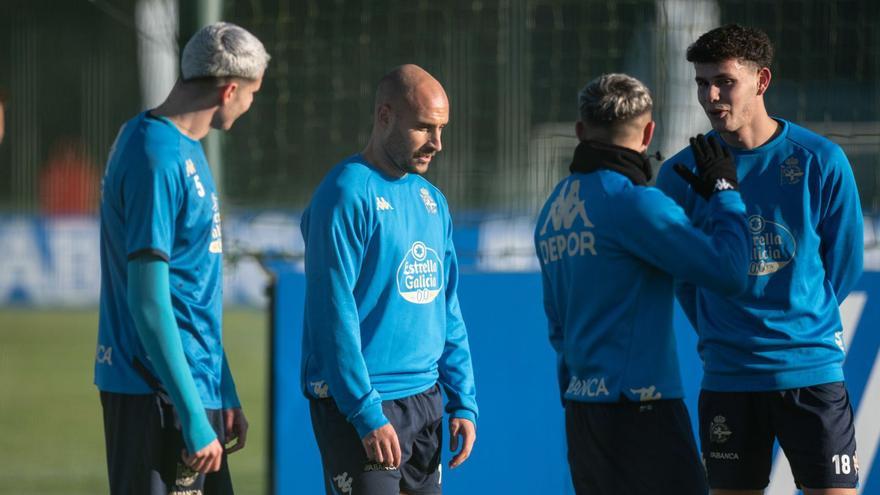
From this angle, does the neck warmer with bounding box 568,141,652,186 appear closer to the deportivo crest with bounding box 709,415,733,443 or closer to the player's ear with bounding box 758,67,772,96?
the player's ear with bounding box 758,67,772,96

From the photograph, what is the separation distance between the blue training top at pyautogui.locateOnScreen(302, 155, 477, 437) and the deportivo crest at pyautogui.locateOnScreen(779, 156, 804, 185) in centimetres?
115

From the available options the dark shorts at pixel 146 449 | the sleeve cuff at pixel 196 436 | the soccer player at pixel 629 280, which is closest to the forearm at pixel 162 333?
the sleeve cuff at pixel 196 436

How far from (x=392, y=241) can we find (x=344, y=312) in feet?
0.90

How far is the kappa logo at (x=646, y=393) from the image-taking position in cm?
341

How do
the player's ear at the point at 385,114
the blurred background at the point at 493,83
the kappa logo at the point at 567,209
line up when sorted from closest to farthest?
the kappa logo at the point at 567,209 < the player's ear at the point at 385,114 < the blurred background at the point at 493,83

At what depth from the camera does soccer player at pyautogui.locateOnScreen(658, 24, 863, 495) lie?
4.00 meters

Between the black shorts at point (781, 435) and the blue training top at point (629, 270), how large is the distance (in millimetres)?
696

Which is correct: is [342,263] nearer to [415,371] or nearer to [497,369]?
[415,371]

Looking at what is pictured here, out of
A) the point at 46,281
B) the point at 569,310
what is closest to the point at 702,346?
the point at 569,310

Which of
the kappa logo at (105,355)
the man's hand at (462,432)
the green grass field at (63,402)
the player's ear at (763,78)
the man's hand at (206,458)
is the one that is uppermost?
the player's ear at (763,78)

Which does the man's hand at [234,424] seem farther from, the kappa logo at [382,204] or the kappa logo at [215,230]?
the kappa logo at [382,204]

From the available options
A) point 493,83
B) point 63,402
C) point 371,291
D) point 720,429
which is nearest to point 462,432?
point 371,291

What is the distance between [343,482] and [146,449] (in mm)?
620

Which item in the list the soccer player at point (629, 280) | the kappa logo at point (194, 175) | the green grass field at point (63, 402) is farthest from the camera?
the green grass field at point (63, 402)
